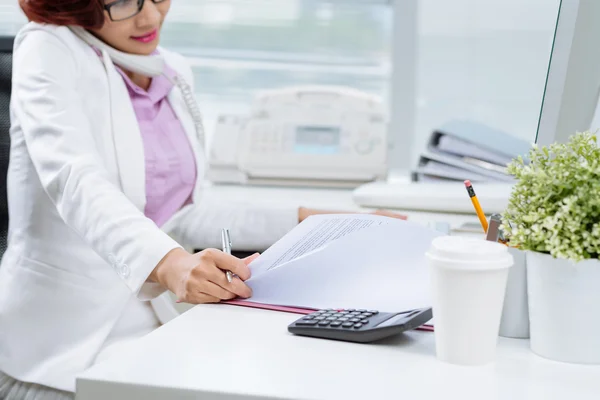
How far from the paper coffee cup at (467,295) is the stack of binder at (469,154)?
1058 millimetres

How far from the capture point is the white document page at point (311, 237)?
0.91m

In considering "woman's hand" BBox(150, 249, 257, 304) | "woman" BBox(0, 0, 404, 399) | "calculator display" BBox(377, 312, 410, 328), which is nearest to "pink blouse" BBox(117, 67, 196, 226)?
"woman" BBox(0, 0, 404, 399)

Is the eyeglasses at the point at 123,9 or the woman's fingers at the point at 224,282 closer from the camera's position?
the woman's fingers at the point at 224,282

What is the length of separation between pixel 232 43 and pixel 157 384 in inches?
84.8

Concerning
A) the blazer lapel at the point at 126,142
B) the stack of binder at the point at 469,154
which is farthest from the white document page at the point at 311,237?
the stack of binder at the point at 469,154

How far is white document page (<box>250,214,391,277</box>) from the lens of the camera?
91 centimetres

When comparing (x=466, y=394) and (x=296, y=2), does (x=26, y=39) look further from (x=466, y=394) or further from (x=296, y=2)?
(x=296, y=2)

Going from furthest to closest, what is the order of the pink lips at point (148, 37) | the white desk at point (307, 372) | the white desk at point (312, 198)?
the white desk at point (312, 198) < the pink lips at point (148, 37) < the white desk at point (307, 372)

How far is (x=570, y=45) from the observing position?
3.16 feet

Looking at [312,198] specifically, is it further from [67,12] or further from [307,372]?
[307,372]

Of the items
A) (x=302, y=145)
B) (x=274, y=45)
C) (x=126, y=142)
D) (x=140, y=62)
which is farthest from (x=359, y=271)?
(x=274, y=45)

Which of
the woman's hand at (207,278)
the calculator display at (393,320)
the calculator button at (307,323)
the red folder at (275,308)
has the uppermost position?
the calculator display at (393,320)

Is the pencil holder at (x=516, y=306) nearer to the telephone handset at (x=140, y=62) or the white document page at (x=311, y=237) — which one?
the white document page at (x=311, y=237)

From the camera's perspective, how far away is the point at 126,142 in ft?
4.42
